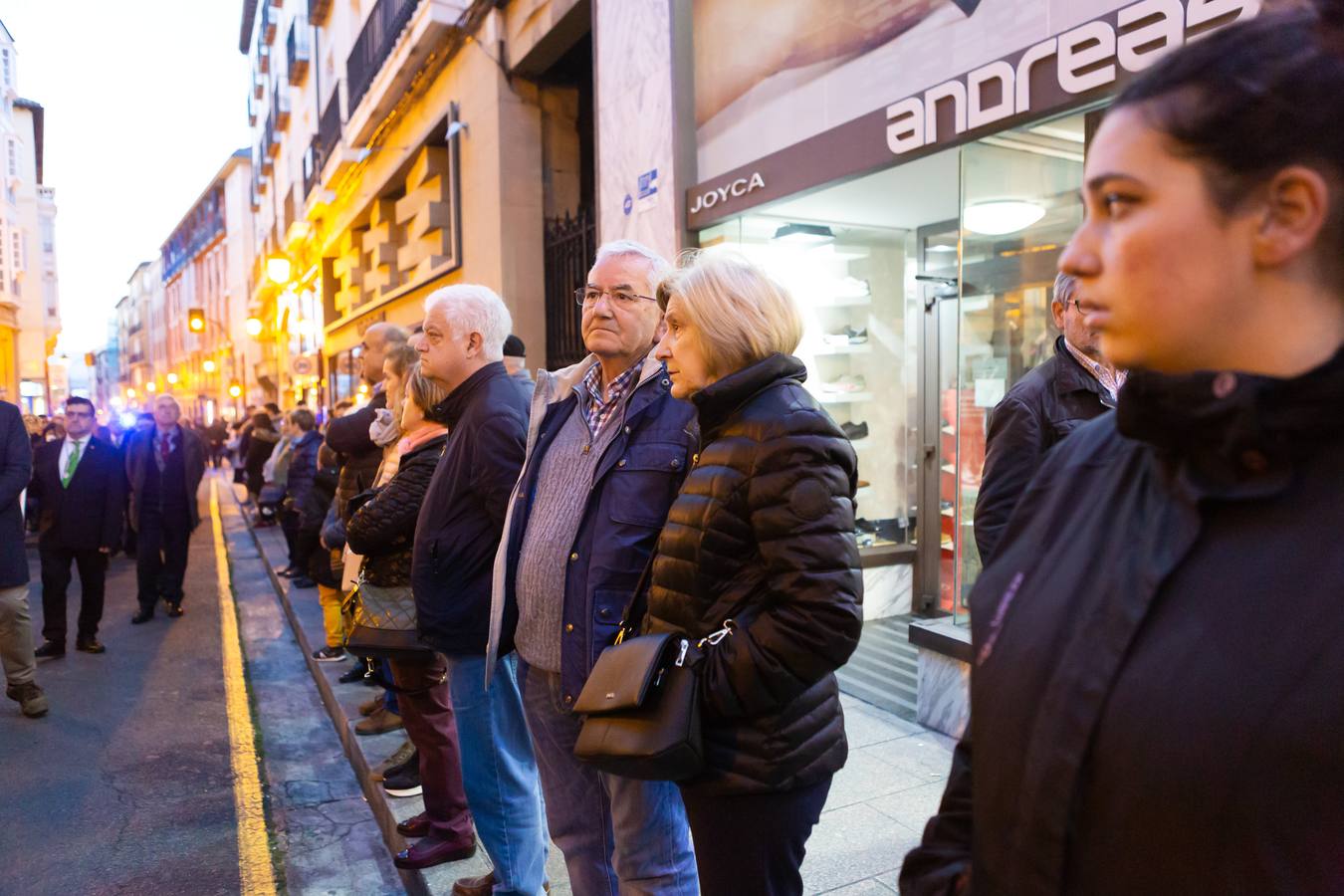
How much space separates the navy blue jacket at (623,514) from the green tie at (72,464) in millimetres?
6074

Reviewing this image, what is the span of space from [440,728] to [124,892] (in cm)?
139

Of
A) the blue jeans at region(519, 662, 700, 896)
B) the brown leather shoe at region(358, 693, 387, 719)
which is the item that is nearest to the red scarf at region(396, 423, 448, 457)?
the blue jeans at region(519, 662, 700, 896)

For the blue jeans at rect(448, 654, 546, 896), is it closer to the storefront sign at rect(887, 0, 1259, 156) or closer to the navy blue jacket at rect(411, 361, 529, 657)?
the navy blue jacket at rect(411, 361, 529, 657)

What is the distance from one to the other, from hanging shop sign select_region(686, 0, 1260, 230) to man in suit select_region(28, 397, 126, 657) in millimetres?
5285

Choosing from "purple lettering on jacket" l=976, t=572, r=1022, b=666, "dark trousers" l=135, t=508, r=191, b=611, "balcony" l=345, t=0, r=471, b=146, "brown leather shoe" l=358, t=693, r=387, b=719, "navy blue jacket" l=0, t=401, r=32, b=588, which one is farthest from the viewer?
"balcony" l=345, t=0, r=471, b=146

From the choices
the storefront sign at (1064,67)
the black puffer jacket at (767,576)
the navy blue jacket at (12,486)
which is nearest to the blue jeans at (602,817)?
the black puffer jacket at (767,576)

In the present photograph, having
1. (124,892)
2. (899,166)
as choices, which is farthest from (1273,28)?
(899,166)

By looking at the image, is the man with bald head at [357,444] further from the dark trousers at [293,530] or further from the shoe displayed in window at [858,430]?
the dark trousers at [293,530]

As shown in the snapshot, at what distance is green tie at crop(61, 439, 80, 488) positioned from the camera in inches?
264

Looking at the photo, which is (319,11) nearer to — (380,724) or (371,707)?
(371,707)

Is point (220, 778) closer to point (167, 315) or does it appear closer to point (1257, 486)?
point (1257, 486)

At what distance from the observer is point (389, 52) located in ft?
43.2

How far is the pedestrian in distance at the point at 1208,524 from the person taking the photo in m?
0.81

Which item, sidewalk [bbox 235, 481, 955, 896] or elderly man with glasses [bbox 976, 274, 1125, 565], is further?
sidewalk [bbox 235, 481, 955, 896]
